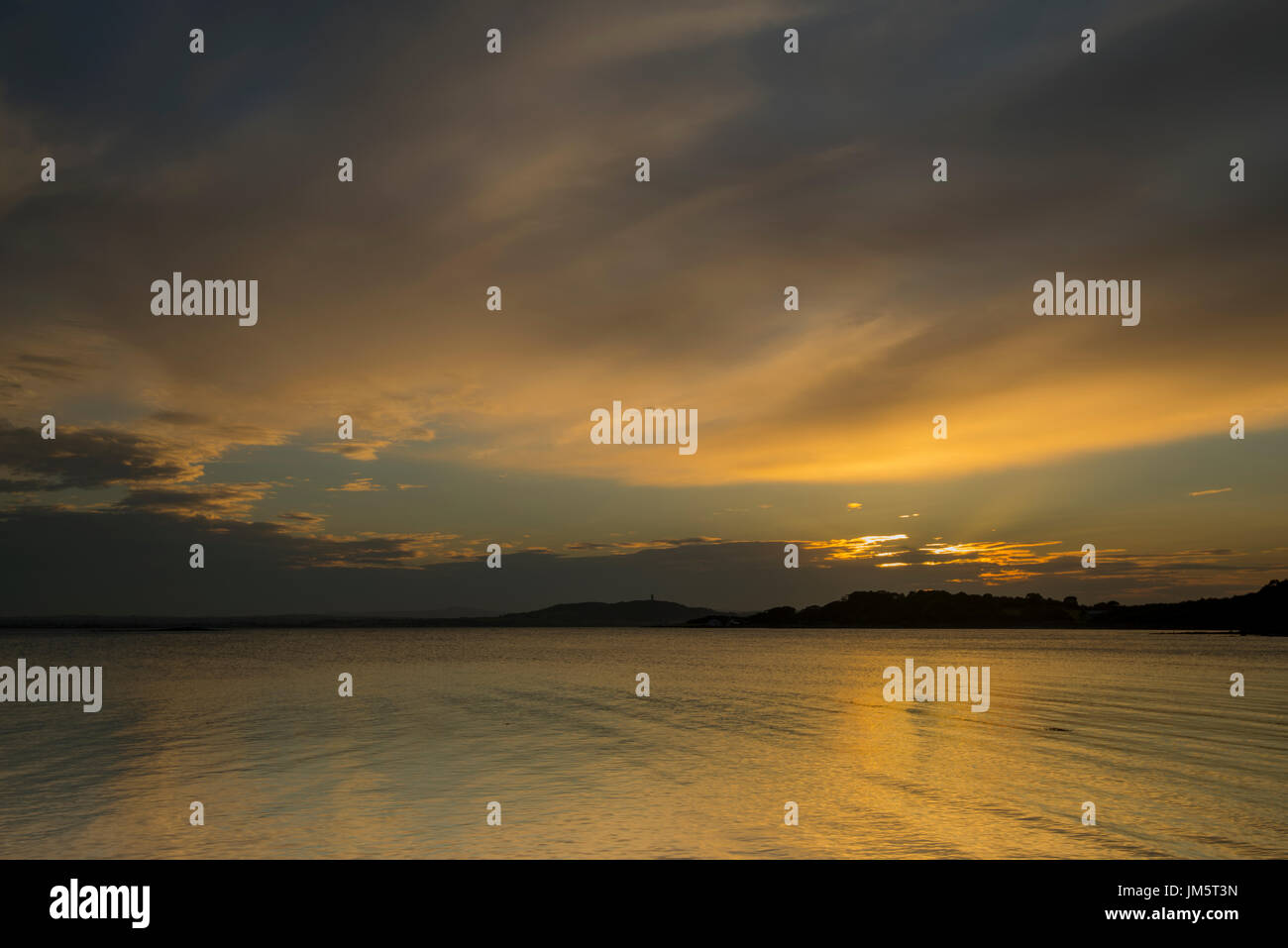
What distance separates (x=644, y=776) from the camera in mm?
27031

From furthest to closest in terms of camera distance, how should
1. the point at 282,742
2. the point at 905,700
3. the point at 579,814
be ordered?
the point at 905,700
the point at 282,742
the point at 579,814

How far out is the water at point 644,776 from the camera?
18.9 m

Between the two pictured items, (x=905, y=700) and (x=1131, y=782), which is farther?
(x=905, y=700)

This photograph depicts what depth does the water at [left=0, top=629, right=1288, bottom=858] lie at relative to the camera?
18906 millimetres
